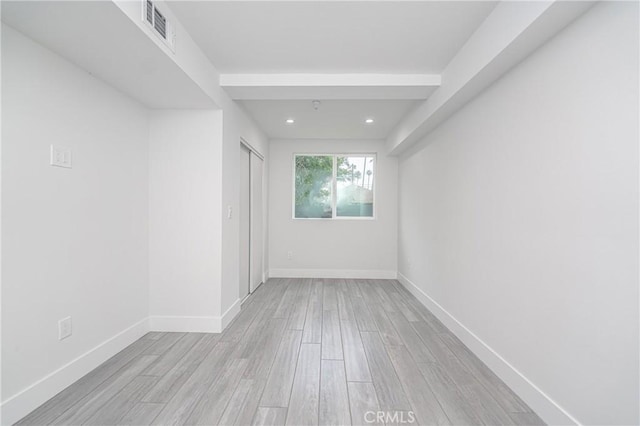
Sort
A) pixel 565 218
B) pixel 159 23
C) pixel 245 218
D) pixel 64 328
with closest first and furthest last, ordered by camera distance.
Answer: pixel 565 218 < pixel 159 23 < pixel 64 328 < pixel 245 218

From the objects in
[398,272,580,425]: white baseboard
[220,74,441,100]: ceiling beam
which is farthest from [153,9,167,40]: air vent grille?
[398,272,580,425]: white baseboard

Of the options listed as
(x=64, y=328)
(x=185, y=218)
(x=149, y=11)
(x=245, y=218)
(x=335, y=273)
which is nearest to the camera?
(x=149, y=11)

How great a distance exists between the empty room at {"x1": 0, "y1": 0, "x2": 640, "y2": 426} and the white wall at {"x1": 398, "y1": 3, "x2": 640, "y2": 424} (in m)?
0.01

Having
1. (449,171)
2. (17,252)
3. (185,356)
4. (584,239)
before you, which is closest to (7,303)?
(17,252)

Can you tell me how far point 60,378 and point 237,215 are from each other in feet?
6.09

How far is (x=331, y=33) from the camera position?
2.00 m

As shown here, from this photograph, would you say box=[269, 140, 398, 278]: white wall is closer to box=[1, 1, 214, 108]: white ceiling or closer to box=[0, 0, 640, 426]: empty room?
box=[0, 0, 640, 426]: empty room

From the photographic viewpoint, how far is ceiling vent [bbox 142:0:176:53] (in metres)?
1.55

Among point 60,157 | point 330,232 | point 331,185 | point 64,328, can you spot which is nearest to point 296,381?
point 64,328

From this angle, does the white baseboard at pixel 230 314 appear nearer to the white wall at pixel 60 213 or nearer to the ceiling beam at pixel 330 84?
the white wall at pixel 60 213

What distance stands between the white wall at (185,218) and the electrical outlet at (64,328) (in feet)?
2.82

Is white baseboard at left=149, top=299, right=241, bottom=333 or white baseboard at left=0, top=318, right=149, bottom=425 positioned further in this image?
white baseboard at left=149, top=299, right=241, bottom=333

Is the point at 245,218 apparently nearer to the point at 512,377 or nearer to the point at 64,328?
the point at 64,328

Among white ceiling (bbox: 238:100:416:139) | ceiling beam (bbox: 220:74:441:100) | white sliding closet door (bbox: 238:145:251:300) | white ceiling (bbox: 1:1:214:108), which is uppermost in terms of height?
white ceiling (bbox: 238:100:416:139)
